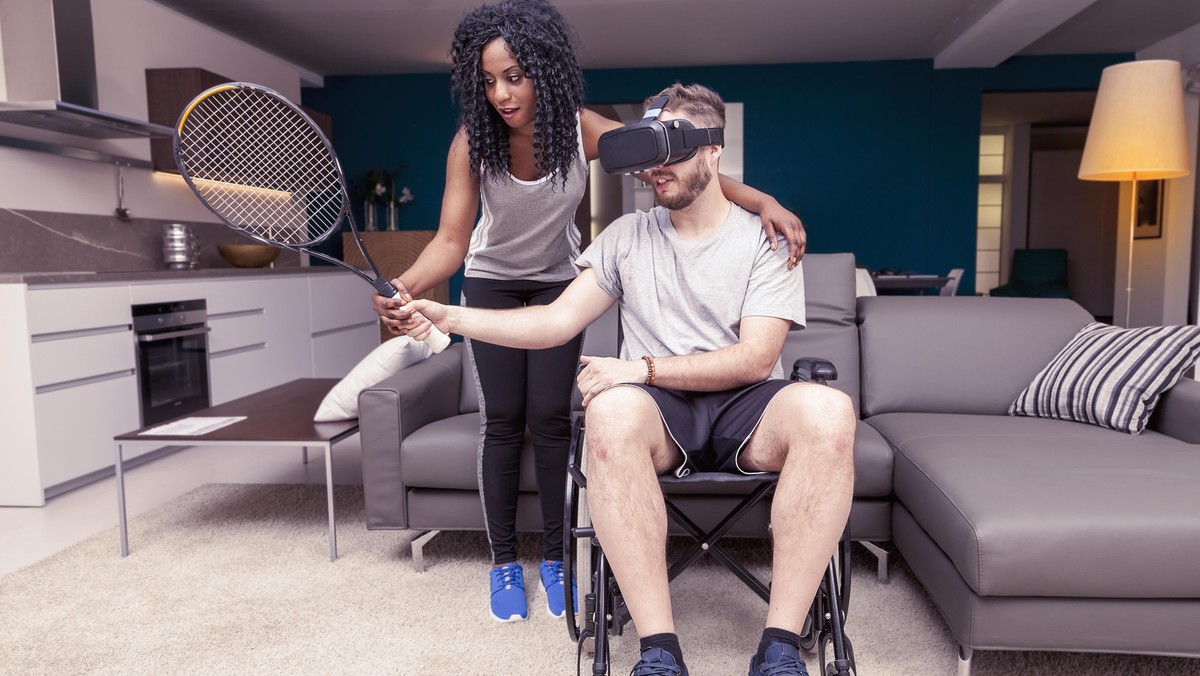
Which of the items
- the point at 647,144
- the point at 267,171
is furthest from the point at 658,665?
the point at 267,171

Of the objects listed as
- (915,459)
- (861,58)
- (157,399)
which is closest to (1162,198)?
(861,58)

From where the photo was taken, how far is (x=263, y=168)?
68.2 inches

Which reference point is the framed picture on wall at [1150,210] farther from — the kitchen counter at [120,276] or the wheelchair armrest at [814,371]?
the kitchen counter at [120,276]

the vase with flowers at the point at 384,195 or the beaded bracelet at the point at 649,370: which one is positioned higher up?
the vase with flowers at the point at 384,195

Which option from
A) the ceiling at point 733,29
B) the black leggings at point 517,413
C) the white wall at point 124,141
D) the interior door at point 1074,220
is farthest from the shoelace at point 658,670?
the interior door at point 1074,220

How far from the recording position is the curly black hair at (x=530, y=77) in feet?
5.04

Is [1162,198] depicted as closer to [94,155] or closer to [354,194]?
[354,194]

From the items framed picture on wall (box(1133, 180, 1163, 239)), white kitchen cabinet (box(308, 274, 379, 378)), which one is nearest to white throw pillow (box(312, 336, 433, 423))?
white kitchen cabinet (box(308, 274, 379, 378))

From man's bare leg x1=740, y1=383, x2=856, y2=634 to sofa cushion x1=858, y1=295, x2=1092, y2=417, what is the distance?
3.46 ft

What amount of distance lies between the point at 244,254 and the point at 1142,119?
4.61 metres

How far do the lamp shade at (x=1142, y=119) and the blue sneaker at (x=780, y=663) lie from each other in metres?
3.06

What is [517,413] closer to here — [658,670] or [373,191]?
[658,670]

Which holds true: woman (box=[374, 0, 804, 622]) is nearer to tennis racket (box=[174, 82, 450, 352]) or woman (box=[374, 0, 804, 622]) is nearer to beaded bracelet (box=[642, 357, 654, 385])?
tennis racket (box=[174, 82, 450, 352])

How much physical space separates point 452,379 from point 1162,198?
643cm
